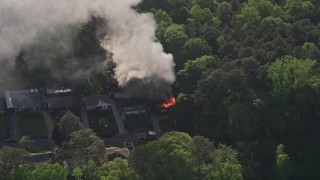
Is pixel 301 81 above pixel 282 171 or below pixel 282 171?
above

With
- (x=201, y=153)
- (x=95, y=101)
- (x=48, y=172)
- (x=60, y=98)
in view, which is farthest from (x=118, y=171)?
(x=60, y=98)

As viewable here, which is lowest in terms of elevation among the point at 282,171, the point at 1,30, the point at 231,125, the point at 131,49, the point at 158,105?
the point at 282,171

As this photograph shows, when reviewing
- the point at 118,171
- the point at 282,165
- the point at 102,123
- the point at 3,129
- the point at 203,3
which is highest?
the point at 203,3

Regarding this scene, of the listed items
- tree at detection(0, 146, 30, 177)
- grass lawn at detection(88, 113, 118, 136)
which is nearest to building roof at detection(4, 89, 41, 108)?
grass lawn at detection(88, 113, 118, 136)

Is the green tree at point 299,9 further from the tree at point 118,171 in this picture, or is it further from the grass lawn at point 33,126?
the tree at point 118,171

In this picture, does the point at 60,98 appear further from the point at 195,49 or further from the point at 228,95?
the point at 228,95

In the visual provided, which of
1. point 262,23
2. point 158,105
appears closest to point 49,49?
point 158,105

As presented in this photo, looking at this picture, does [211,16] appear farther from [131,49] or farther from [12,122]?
[12,122]
